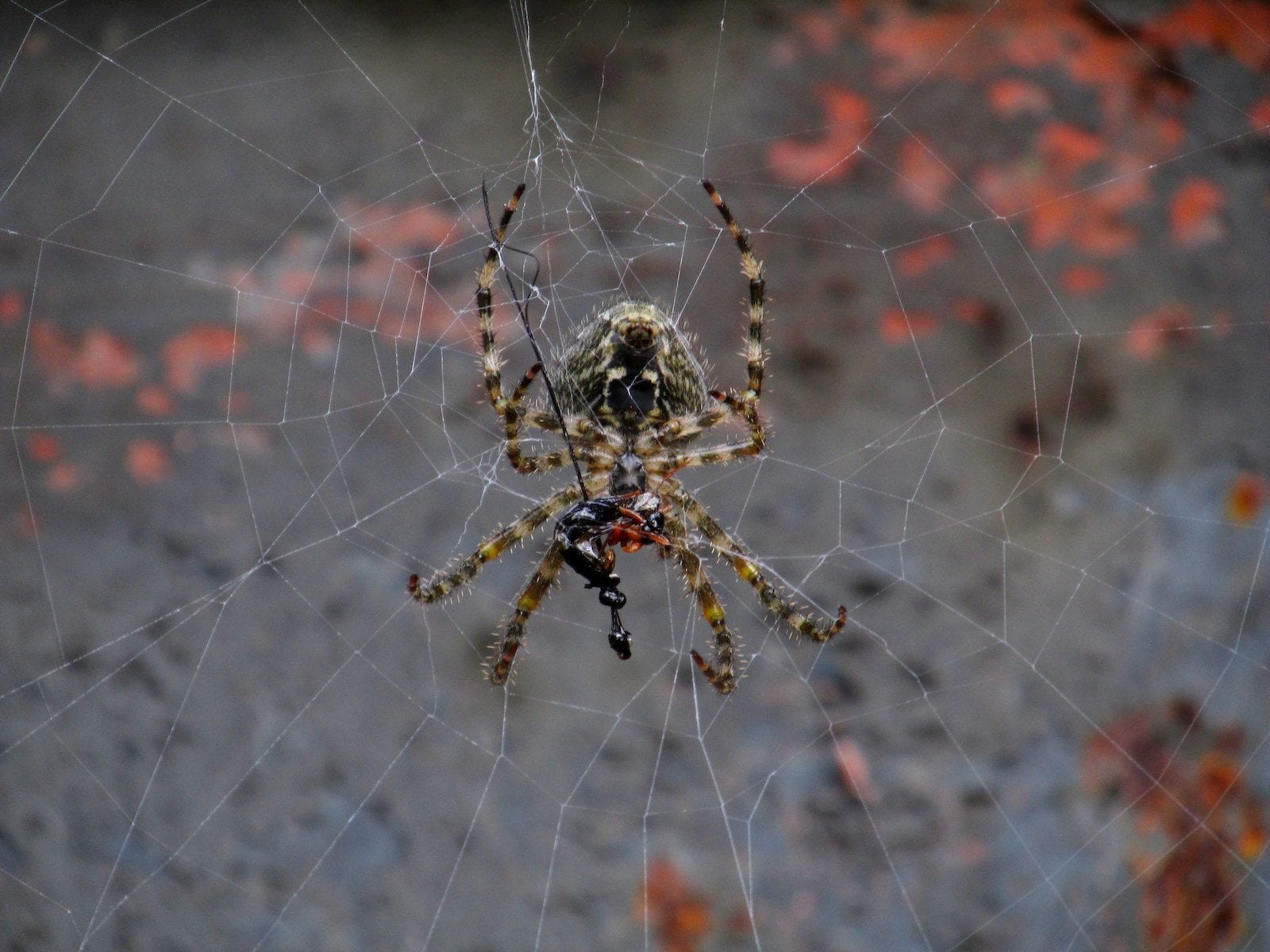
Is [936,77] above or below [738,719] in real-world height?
above

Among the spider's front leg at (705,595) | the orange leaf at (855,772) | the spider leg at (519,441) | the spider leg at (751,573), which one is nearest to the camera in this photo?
the orange leaf at (855,772)

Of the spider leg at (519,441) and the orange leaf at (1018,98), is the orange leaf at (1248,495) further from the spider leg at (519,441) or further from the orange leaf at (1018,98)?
the spider leg at (519,441)

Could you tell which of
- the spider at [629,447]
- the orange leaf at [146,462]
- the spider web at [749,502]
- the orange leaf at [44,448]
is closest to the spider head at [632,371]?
the spider at [629,447]

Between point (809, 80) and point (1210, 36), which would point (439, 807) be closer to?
point (809, 80)

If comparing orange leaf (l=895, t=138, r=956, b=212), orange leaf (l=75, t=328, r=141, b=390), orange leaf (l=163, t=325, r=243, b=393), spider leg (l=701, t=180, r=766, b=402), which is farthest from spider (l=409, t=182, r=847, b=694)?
orange leaf (l=75, t=328, r=141, b=390)

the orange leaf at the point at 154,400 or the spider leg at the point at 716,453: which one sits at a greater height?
the spider leg at the point at 716,453

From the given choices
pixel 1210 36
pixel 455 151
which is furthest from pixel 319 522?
pixel 1210 36

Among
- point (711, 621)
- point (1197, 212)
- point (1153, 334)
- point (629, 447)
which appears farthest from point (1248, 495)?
point (629, 447)
